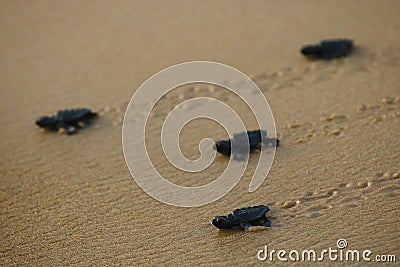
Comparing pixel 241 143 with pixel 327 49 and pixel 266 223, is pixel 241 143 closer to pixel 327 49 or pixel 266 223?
pixel 266 223

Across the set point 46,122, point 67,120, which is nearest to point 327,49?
point 67,120

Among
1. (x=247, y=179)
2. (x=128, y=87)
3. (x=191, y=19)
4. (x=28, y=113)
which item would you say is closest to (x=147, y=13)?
(x=191, y=19)

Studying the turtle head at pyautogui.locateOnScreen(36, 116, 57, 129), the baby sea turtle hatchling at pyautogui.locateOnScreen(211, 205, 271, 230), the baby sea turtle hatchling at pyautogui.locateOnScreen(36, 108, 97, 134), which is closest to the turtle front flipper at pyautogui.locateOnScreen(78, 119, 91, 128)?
the baby sea turtle hatchling at pyautogui.locateOnScreen(36, 108, 97, 134)

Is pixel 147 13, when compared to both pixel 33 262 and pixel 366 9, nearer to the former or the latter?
pixel 366 9

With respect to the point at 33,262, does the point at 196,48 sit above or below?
above

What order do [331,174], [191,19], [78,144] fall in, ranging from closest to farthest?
1. [331,174]
2. [78,144]
3. [191,19]

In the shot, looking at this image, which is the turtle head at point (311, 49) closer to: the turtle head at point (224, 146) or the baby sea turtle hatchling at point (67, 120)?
the turtle head at point (224, 146)

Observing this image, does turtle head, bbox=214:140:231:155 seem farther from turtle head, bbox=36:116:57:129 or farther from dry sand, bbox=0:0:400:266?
turtle head, bbox=36:116:57:129

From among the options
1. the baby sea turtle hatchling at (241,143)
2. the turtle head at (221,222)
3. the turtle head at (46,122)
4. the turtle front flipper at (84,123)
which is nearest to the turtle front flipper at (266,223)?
the turtle head at (221,222)
